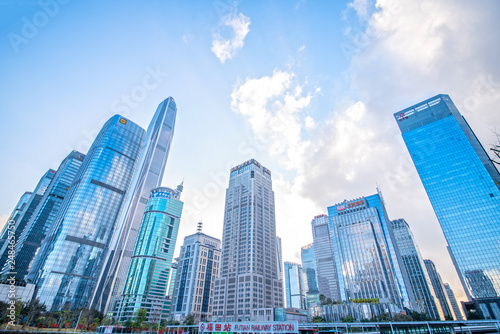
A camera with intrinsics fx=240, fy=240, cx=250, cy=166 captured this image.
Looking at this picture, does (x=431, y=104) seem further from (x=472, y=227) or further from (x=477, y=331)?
(x=477, y=331)

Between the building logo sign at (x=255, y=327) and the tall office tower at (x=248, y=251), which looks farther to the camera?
the tall office tower at (x=248, y=251)

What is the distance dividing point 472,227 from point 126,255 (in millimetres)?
223224

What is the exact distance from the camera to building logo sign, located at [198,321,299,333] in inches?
1585

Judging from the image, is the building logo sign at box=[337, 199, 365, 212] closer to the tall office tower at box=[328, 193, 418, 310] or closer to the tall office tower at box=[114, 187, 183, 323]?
the tall office tower at box=[328, 193, 418, 310]

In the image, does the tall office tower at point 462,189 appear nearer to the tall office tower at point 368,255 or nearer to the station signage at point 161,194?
the tall office tower at point 368,255

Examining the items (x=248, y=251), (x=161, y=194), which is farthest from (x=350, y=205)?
(x=161, y=194)

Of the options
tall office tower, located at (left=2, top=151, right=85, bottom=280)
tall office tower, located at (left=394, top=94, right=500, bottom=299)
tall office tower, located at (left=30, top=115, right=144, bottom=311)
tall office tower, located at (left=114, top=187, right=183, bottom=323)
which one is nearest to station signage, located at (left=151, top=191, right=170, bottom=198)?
tall office tower, located at (left=114, top=187, right=183, bottom=323)

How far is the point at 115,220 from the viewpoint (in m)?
176

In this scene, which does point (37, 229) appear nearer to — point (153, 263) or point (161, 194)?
point (161, 194)

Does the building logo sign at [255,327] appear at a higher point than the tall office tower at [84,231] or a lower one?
lower

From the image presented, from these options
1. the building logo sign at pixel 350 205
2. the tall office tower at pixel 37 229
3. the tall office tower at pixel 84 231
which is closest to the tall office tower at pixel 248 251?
the building logo sign at pixel 350 205

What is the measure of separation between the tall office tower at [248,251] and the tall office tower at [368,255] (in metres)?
46.5

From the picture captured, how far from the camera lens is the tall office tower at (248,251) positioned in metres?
126

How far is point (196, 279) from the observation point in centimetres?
16375
